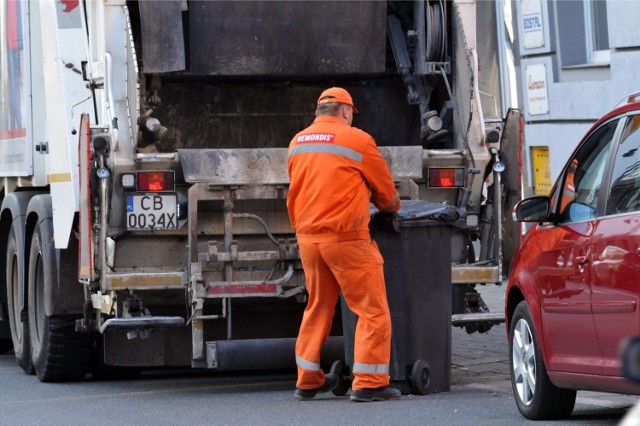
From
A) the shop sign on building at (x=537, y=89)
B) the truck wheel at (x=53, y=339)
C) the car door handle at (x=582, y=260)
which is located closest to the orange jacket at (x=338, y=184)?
the car door handle at (x=582, y=260)

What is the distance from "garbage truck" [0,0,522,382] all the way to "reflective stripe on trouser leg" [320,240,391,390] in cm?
54

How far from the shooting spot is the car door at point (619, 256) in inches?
223

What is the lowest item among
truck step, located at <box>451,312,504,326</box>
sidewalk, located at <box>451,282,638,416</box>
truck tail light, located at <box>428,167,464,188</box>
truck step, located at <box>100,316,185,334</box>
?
sidewalk, located at <box>451,282,638,416</box>

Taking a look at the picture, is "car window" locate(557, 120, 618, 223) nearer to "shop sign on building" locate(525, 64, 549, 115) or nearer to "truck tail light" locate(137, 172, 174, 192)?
"truck tail light" locate(137, 172, 174, 192)

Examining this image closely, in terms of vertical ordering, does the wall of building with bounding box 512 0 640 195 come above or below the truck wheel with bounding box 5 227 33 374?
above

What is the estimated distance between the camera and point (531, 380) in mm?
6812

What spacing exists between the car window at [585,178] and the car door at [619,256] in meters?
0.17

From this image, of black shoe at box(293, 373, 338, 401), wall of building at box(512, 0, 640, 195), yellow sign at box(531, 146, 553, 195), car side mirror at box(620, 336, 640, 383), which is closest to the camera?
car side mirror at box(620, 336, 640, 383)

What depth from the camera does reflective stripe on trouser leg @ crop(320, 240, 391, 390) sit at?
754cm

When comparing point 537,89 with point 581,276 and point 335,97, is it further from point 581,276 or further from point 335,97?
point 581,276

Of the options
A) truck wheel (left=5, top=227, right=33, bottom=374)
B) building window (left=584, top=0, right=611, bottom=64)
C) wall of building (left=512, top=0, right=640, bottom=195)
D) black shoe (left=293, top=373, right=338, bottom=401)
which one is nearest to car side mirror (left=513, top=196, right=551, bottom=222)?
black shoe (left=293, top=373, right=338, bottom=401)

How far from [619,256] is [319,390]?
8.17ft

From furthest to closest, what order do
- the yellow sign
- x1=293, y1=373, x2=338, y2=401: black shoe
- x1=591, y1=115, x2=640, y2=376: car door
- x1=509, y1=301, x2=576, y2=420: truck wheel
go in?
the yellow sign → x1=293, y1=373, x2=338, y2=401: black shoe → x1=509, y1=301, x2=576, y2=420: truck wheel → x1=591, y1=115, x2=640, y2=376: car door

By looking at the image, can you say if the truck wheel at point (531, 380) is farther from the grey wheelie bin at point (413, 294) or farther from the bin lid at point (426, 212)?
the bin lid at point (426, 212)
